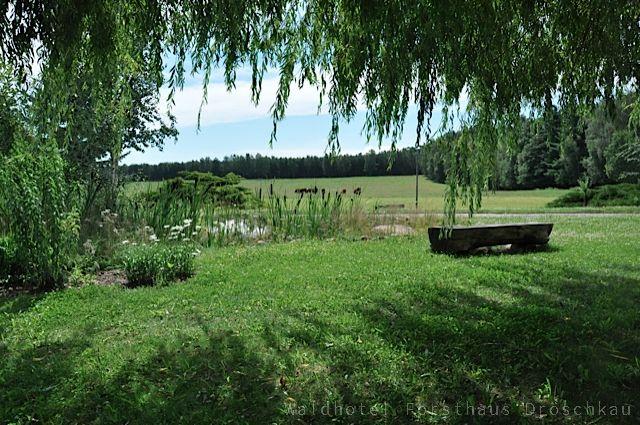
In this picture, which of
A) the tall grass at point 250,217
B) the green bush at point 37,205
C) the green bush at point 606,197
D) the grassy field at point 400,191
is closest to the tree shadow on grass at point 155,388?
the green bush at point 37,205

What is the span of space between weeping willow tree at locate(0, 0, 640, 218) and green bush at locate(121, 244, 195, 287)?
281 centimetres

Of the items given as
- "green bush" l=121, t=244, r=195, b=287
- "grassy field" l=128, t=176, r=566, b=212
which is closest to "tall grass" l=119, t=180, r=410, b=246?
"grassy field" l=128, t=176, r=566, b=212

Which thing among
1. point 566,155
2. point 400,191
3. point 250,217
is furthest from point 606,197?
point 250,217

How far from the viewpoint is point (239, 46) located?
10.8ft

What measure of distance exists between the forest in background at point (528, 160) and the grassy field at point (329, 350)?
48.9 inches

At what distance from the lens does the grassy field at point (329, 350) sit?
120 inches

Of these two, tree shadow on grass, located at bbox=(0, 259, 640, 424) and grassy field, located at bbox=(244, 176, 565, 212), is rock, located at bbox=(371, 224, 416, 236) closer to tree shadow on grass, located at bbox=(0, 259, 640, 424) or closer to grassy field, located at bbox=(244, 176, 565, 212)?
tree shadow on grass, located at bbox=(0, 259, 640, 424)

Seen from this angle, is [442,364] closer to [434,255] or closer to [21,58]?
[21,58]

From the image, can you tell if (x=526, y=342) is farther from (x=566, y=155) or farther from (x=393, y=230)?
(x=393, y=230)

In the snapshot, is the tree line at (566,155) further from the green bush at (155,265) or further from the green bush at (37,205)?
the green bush at (37,205)

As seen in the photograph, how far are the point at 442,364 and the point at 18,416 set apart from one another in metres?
2.62

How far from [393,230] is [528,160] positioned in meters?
25.9

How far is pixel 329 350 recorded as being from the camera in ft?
12.2

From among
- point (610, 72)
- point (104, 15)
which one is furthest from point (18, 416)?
point (610, 72)
